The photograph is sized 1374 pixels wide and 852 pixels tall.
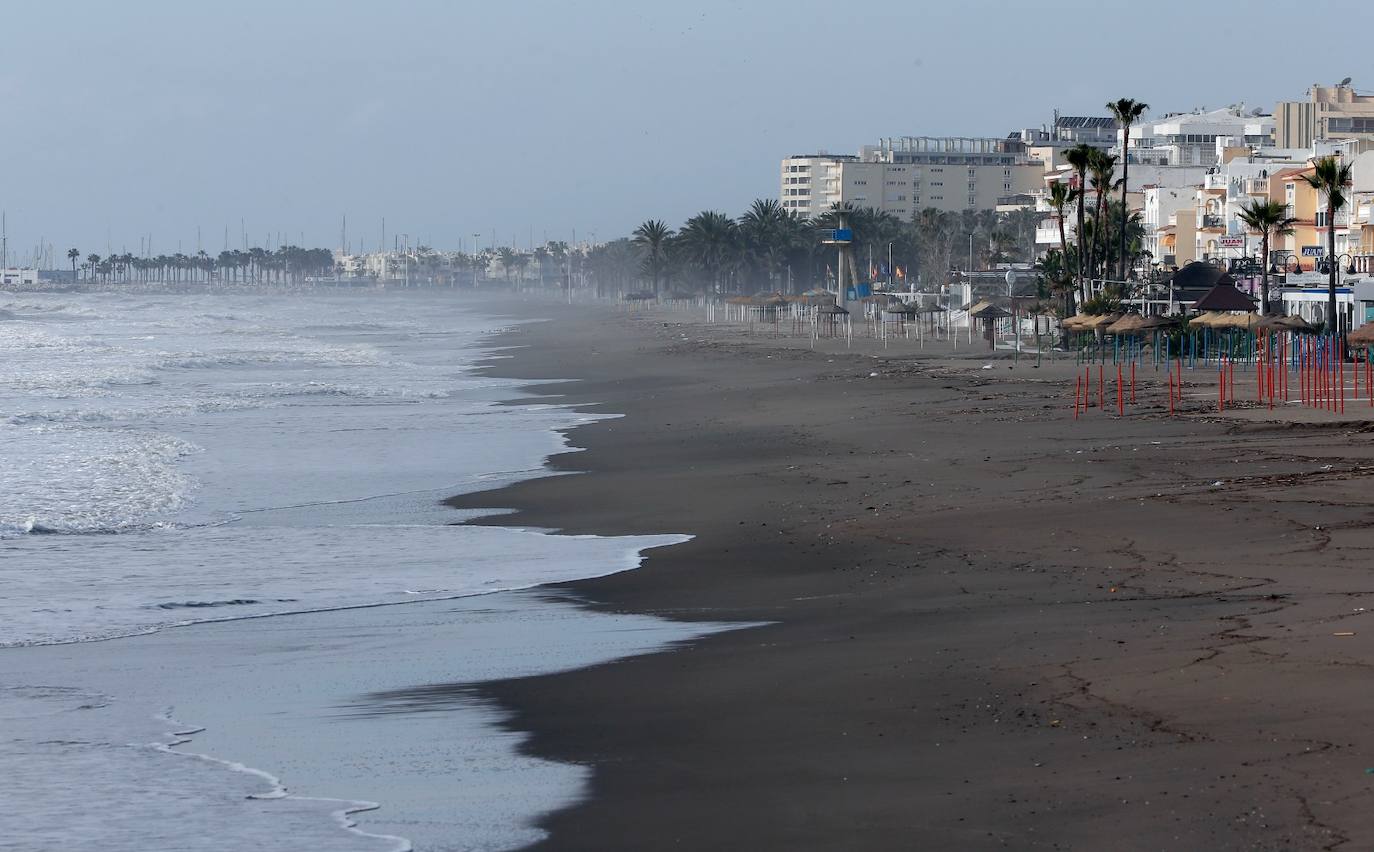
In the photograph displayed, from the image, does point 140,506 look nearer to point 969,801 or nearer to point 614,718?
point 614,718

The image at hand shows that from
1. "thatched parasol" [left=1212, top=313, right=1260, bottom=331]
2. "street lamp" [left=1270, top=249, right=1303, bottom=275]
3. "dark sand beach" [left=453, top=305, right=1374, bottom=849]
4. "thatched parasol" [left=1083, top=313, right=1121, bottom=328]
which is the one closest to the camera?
"dark sand beach" [left=453, top=305, right=1374, bottom=849]

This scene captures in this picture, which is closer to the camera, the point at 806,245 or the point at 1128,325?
the point at 1128,325

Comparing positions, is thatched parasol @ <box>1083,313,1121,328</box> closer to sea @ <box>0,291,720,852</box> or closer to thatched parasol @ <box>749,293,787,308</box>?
sea @ <box>0,291,720,852</box>

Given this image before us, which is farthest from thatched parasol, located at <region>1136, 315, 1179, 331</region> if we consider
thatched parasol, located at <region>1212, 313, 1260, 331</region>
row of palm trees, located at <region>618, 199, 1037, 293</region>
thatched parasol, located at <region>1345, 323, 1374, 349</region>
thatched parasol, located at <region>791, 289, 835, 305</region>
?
row of palm trees, located at <region>618, 199, 1037, 293</region>

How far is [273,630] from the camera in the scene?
12.1 meters

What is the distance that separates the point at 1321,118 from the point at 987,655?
395 feet

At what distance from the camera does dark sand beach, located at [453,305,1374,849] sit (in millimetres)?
6684

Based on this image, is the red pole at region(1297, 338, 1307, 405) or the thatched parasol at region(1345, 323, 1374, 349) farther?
the thatched parasol at region(1345, 323, 1374, 349)

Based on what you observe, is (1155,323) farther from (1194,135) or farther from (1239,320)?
(1194,135)

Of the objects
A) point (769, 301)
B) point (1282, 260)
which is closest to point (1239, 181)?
point (1282, 260)

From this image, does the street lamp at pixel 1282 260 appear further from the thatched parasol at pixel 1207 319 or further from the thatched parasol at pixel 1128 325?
the thatched parasol at pixel 1207 319

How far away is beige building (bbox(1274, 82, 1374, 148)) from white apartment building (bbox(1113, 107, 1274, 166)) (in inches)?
205

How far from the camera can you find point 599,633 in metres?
11.7

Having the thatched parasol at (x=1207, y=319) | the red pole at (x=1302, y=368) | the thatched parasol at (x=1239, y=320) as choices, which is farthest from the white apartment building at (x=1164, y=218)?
the thatched parasol at (x=1239, y=320)
